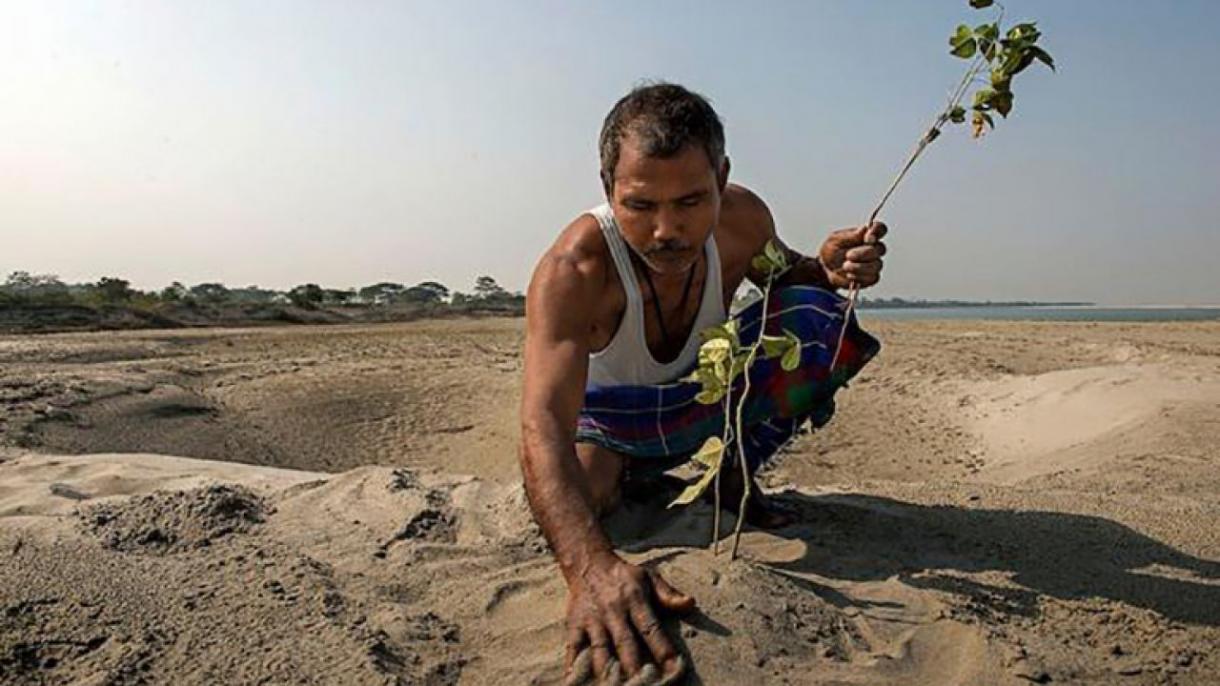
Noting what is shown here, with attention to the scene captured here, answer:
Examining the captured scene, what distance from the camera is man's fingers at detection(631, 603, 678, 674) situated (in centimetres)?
158

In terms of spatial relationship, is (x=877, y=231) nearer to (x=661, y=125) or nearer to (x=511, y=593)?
(x=661, y=125)

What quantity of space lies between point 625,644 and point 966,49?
1.55m

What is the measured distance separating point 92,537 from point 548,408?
138 cm

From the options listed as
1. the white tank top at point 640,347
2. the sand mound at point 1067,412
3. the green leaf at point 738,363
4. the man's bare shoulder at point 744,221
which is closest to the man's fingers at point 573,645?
the green leaf at point 738,363

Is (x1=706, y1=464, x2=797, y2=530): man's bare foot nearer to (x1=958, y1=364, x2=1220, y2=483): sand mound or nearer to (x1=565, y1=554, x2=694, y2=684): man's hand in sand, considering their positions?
(x1=565, y1=554, x2=694, y2=684): man's hand in sand

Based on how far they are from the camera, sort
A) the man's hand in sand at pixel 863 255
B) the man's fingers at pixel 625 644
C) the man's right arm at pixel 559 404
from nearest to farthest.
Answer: the man's fingers at pixel 625 644 → the man's right arm at pixel 559 404 → the man's hand in sand at pixel 863 255

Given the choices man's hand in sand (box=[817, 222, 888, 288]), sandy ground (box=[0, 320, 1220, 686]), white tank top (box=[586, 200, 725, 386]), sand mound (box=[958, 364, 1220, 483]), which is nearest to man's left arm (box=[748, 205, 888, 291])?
man's hand in sand (box=[817, 222, 888, 288])

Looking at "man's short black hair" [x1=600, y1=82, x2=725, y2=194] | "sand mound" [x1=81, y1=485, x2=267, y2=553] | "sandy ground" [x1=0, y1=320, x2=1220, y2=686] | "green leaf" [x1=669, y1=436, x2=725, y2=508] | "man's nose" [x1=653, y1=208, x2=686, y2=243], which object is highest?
"man's short black hair" [x1=600, y1=82, x2=725, y2=194]

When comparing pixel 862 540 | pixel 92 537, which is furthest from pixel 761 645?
pixel 92 537

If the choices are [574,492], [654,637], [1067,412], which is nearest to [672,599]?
[654,637]

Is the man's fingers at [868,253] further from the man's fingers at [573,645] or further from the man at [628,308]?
the man's fingers at [573,645]

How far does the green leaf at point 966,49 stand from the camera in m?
2.00

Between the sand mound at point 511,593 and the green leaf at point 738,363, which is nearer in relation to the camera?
the sand mound at point 511,593

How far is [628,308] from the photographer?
7.95 ft
